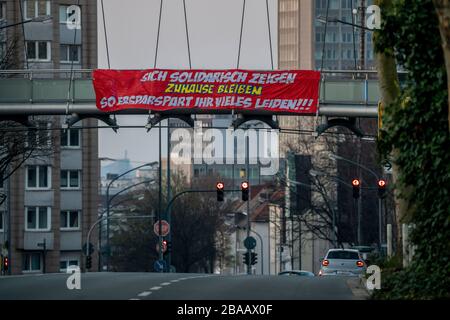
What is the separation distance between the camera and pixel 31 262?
99375mm

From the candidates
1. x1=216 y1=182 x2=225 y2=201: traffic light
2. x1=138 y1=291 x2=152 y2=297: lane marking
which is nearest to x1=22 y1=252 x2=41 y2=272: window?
x1=216 y1=182 x2=225 y2=201: traffic light

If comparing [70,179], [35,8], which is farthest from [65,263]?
[35,8]

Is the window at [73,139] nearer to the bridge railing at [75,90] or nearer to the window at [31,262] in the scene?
the window at [31,262]

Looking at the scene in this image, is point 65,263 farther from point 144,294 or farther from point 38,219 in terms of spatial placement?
point 144,294

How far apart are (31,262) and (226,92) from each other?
160 ft

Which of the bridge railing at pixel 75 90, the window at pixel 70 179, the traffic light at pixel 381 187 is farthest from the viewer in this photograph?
the window at pixel 70 179

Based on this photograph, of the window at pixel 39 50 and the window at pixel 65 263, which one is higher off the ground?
the window at pixel 39 50

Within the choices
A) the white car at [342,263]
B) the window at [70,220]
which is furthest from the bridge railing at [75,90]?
Answer: the window at [70,220]

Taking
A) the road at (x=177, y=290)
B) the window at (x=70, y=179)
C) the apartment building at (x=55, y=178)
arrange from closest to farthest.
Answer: the road at (x=177, y=290) < the apartment building at (x=55, y=178) < the window at (x=70, y=179)

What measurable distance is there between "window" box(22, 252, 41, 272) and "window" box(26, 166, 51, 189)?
4.53 metres

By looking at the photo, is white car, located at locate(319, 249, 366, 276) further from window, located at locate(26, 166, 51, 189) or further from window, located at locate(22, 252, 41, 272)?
window, located at locate(26, 166, 51, 189)

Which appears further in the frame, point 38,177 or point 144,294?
point 38,177

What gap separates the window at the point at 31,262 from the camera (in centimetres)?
9888

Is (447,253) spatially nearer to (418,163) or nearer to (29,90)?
(418,163)
